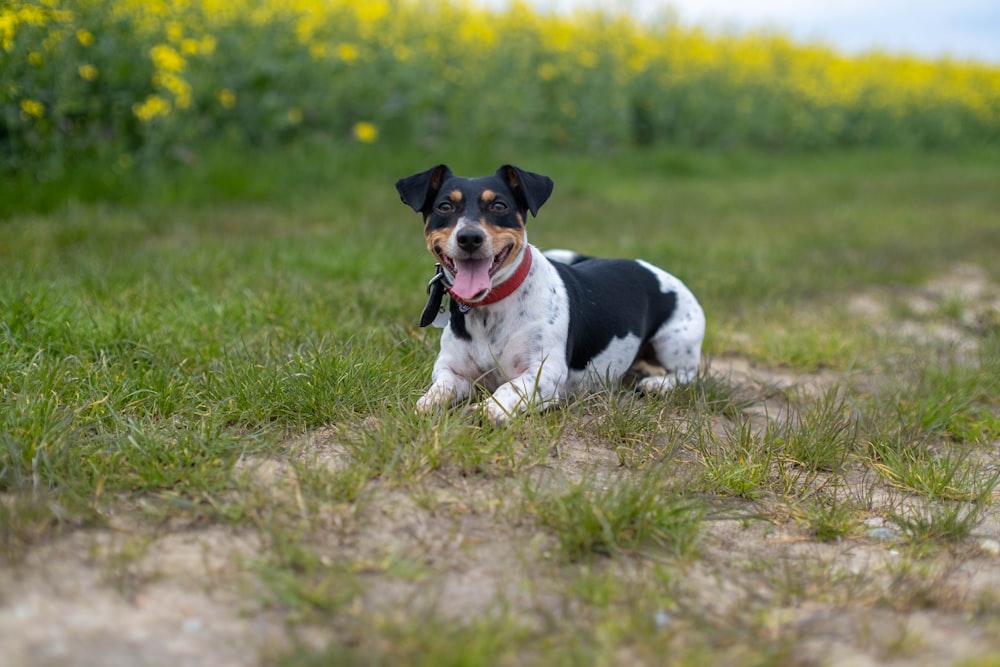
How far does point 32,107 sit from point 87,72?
2.90 feet

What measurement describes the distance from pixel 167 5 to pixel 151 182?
1.72 metres

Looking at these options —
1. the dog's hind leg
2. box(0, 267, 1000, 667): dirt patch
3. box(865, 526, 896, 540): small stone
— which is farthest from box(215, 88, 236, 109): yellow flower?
box(865, 526, 896, 540): small stone

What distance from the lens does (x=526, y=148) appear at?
38.9 feet

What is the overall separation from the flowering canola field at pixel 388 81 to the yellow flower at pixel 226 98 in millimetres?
35

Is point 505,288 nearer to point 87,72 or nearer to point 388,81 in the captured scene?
point 87,72

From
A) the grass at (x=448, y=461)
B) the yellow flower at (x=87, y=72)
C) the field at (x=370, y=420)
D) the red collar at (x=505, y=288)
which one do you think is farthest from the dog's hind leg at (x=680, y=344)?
the yellow flower at (x=87, y=72)

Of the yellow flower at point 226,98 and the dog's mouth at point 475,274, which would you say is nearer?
the dog's mouth at point 475,274

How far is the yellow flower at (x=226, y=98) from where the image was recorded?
339 inches

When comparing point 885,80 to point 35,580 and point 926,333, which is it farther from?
point 35,580

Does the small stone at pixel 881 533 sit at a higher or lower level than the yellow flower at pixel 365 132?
lower

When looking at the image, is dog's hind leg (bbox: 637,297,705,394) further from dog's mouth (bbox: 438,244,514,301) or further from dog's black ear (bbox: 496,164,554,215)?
dog's mouth (bbox: 438,244,514,301)

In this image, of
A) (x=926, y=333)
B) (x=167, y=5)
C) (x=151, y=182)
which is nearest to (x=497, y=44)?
(x=167, y=5)

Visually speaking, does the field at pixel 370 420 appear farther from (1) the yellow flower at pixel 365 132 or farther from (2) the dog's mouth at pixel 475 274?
(2) the dog's mouth at pixel 475 274

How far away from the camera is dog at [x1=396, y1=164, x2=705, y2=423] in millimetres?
3600
